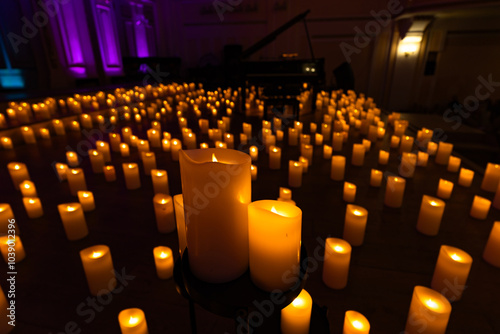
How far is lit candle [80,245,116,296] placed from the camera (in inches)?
53.6

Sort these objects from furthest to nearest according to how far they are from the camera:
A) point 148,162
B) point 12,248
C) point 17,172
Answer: point 148,162, point 17,172, point 12,248

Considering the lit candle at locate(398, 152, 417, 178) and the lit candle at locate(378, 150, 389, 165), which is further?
the lit candle at locate(378, 150, 389, 165)

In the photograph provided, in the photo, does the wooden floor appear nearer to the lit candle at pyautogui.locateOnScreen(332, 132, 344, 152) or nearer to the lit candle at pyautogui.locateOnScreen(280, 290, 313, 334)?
the lit candle at pyautogui.locateOnScreen(280, 290, 313, 334)

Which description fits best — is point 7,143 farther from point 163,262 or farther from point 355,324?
point 355,324

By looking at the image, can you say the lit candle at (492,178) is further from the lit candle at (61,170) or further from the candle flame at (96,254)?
the lit candle at (61,170)

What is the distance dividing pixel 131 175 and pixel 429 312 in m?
2.32

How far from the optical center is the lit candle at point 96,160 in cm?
283

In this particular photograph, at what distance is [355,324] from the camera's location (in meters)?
1.07

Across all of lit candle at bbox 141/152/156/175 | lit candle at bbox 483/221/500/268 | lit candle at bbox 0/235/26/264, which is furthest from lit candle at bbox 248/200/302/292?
lit candle at bbox 141/152/156/175

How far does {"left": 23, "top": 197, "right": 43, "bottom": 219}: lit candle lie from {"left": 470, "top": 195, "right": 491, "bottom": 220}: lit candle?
10.7 ft

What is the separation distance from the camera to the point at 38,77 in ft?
22.8

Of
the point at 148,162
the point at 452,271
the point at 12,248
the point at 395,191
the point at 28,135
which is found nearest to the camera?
the point at 452,271

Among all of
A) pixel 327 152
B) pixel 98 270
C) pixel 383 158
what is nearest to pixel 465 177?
pixel 383 158

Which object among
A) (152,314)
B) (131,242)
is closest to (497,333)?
(152,314)
